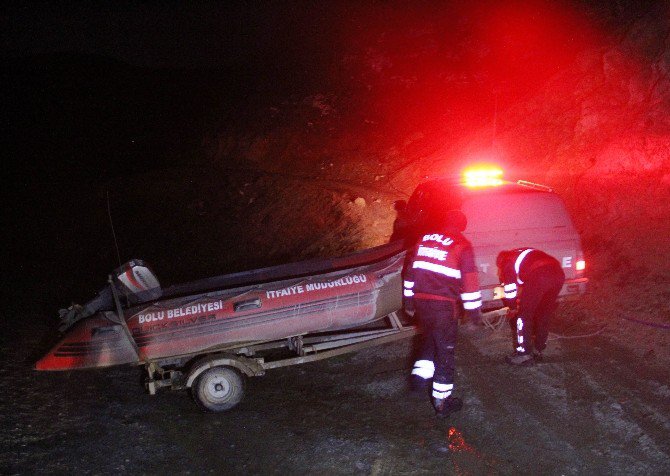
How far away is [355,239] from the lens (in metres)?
10.9

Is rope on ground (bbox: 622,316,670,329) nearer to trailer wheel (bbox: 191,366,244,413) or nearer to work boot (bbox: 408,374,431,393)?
work boot (bbox: 408,374,431,393)

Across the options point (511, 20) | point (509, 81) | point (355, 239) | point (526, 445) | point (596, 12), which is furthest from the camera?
point (511, 20)

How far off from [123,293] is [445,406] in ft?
11.8

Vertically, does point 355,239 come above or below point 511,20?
below

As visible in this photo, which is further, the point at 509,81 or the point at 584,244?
the point at 509,81

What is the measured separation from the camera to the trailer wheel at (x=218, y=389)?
530cm

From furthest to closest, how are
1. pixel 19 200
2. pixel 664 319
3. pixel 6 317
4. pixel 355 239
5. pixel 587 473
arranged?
1. pixel 19 200
2. pixel 355 239
3. pixel 6 317
4. pixel 664 319
5. pixel 587 473

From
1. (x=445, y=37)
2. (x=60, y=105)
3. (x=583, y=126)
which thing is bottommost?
(x=583, y=126)

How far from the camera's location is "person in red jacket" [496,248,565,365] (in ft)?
18.7

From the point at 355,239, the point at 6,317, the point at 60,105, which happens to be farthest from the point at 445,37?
the point at 60,105

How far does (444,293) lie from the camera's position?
501 cm

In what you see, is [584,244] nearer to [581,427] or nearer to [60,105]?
[581,427]


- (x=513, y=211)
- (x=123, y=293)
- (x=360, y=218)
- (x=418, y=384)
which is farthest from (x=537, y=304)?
(x=360, y=218)

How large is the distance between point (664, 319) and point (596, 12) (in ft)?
35.4
